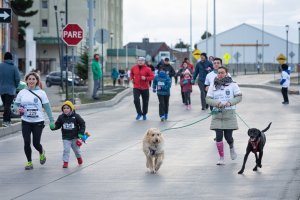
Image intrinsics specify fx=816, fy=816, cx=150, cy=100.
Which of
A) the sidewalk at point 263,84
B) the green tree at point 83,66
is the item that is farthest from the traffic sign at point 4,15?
the green tree at point 83,66

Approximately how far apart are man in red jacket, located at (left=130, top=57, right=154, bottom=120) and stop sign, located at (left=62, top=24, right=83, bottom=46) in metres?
5.01

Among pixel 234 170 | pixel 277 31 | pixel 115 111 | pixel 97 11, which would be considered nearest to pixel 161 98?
pixel 115 111

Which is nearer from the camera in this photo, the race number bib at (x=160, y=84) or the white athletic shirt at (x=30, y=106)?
the white athletic shirt at (x=30, y=106)

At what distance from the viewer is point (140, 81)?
79.3 feet

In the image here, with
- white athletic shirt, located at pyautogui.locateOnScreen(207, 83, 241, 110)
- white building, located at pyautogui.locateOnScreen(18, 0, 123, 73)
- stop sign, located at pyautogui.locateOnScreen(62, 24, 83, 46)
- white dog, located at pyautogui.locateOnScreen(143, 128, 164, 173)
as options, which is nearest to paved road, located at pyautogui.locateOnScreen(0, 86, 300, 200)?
white dog, located at pyautogui.locateOnScreen(143, 128, 164, 173)

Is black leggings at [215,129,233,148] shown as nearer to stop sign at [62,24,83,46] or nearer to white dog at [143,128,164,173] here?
white dog at [143,128,164,173]

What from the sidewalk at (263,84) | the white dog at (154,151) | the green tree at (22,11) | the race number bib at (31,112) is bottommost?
the sidewalk at (263,84)

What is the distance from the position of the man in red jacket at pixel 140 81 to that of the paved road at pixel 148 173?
3.01 meters

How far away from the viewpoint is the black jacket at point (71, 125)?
13.5 metres

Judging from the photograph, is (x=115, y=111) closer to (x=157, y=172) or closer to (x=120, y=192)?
(x=157, y=172)

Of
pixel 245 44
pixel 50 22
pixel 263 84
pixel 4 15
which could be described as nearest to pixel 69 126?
pixel 4 15

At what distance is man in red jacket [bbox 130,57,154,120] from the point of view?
23.8 m

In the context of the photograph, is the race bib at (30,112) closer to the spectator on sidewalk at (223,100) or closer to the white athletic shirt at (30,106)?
the white athletic shirt at (30,106)

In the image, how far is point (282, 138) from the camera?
17906mm
